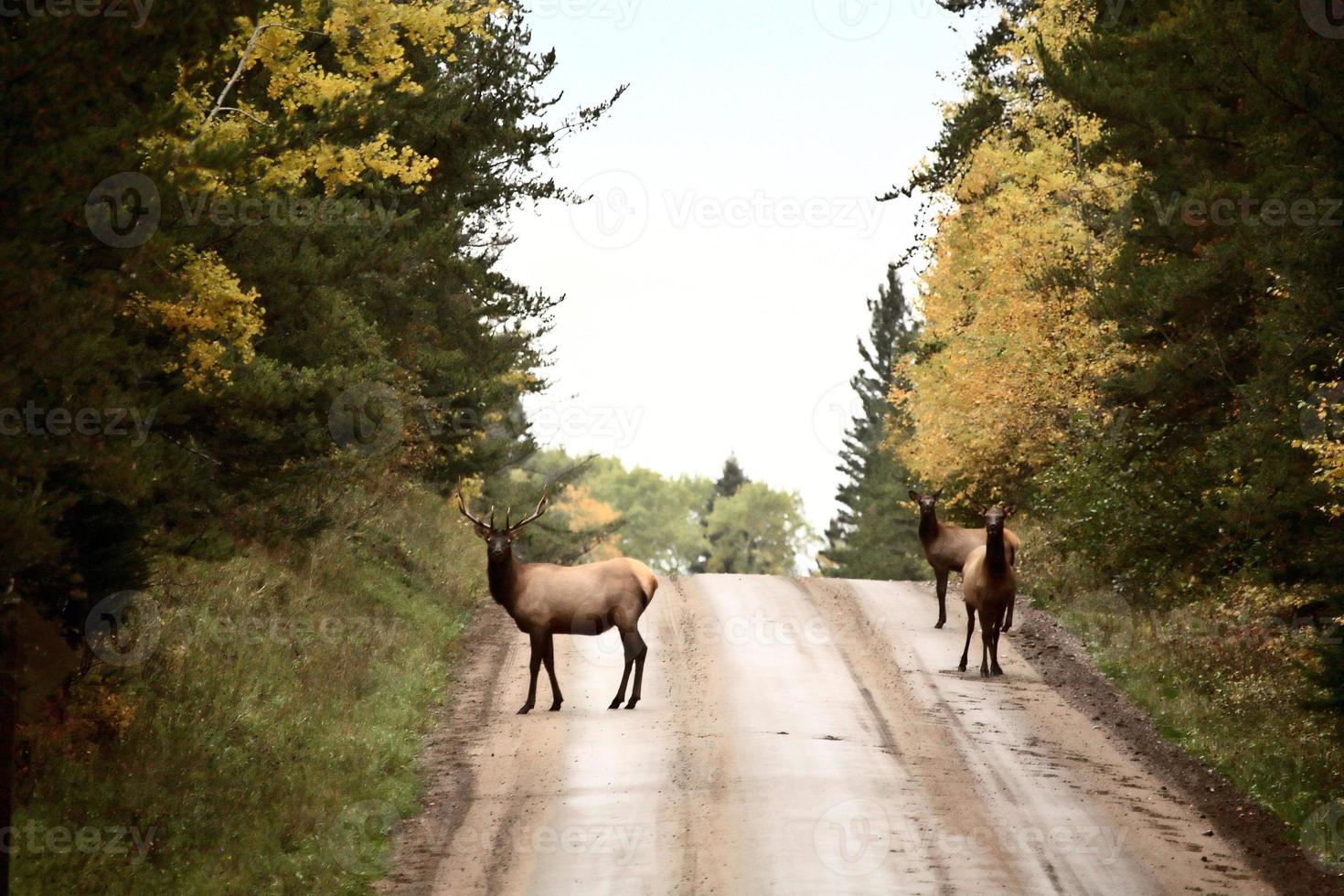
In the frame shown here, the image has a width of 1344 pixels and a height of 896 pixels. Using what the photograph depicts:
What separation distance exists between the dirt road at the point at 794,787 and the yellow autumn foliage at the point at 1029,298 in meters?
10.5

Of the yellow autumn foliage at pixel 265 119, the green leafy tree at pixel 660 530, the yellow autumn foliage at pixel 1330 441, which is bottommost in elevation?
the green leafy tree at pixel 660 530

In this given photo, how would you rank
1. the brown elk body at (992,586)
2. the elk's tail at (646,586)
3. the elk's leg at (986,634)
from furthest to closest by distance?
the elk's leg at (986,634) < the brown elk body at (992,586) < the elk's tail at (646,586)

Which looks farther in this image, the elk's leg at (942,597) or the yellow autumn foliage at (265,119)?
the elk's leg at (942,597)

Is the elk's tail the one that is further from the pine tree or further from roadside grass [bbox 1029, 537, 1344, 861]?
the pine tree

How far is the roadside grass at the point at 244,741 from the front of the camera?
40.8 ft

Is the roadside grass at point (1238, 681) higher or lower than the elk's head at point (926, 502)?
lower

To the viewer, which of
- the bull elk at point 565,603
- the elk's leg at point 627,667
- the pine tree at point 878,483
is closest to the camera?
the bull elk at point 565,603

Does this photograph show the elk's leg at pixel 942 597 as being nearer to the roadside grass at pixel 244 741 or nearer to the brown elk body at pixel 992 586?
the brown elk body at pixel 992 586

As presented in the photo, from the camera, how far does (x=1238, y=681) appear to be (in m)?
20.8

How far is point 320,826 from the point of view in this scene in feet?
45.6

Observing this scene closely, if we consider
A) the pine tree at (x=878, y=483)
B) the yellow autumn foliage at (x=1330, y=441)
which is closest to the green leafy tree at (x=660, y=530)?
→ the pine tree at (x=878, y=483)

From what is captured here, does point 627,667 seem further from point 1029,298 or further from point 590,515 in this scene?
point 590,515

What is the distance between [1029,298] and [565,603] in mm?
17273

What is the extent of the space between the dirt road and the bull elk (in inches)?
28.6
